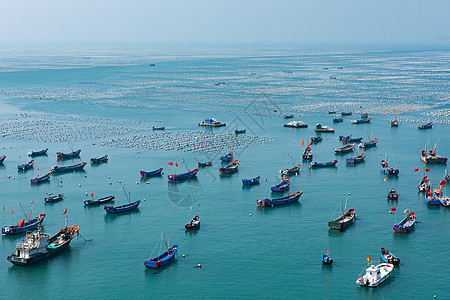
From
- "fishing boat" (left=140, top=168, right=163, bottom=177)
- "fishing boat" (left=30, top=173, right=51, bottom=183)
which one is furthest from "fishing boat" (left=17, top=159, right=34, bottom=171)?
"fishing boat" (left=140, top=168, right=163, bottom=177)

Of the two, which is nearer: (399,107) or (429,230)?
(429,230)

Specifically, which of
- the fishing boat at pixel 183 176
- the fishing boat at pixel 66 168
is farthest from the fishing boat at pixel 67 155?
the fishing boat at pixel 183 176

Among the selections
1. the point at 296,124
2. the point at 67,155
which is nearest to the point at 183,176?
the point at 67,155

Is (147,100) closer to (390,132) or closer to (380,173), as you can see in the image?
(390,132)

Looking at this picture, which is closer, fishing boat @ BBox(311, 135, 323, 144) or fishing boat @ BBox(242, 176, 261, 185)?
fishing boat @ BBox(242, 176, 261, 185)

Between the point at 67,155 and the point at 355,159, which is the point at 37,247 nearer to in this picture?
the point at 67,155

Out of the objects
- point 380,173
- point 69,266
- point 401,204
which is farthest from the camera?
point 380,173

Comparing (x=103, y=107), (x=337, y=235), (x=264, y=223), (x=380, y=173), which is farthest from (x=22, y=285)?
(x=103, y=107)

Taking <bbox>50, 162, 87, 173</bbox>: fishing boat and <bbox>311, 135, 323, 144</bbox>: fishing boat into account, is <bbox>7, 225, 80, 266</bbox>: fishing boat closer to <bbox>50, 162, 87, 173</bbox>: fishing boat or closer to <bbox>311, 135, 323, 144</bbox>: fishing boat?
<bbox>50, 162, 87, 173</bbox>: fishing boat
